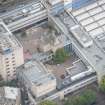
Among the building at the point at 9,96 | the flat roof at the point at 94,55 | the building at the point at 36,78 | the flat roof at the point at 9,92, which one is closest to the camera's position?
the building at the point at 9,96

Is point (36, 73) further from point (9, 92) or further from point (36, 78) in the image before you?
point (9, 92)

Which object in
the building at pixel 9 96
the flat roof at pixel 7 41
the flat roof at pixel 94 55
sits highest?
the flat roof at pixel 7 41

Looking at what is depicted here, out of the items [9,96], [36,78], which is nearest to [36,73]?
[36,78]

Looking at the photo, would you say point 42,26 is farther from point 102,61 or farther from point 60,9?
point 102,61

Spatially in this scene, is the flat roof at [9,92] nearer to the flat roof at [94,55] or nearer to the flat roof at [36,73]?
the flat roof at [36,73]

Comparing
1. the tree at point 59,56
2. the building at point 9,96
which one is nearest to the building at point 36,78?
the building at point 9,96

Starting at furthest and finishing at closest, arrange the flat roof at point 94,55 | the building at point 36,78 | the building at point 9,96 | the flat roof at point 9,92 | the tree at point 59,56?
the tree at point 59,56, the flat roof at point 94,55, the building at point 36,78, the flat roof at point 9,92, the building at point 9,96

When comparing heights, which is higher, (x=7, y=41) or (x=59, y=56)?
(x=7, y=41)

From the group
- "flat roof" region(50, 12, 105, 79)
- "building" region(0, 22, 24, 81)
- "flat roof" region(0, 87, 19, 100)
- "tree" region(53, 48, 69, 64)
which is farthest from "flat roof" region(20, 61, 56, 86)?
"flat roof" region(50, 12, 105, 79)
